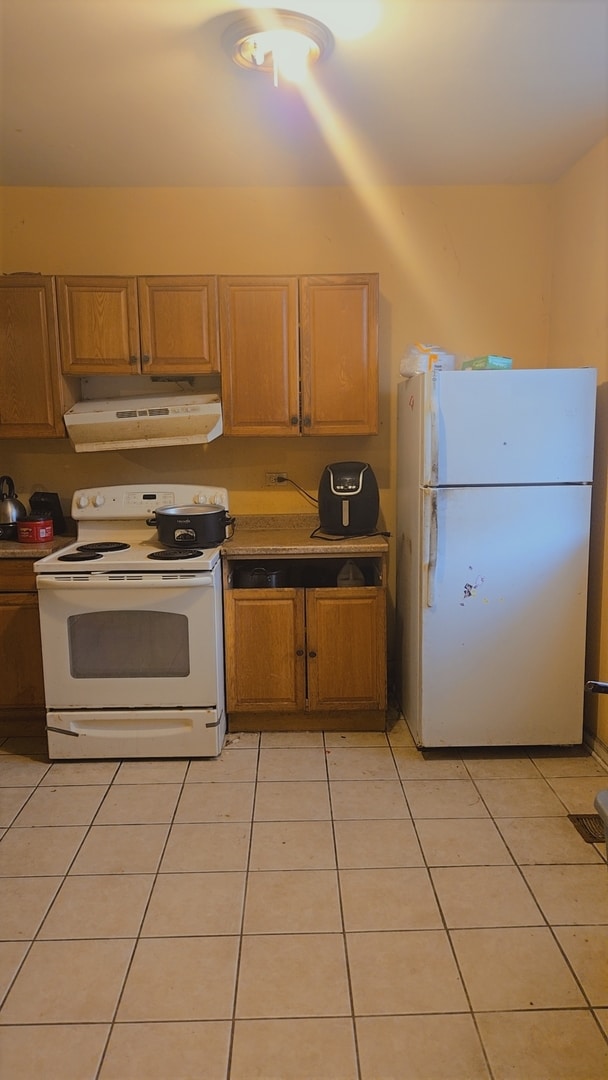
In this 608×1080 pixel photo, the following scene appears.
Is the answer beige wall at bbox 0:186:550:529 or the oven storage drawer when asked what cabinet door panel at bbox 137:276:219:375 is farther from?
the oven storage drawer

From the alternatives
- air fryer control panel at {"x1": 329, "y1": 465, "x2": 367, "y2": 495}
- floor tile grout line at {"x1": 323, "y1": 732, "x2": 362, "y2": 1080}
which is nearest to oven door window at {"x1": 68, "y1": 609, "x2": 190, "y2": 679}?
floor tile grout line at {"x1": 323, "y1": 732, "x2": 362, "y2": 1080}

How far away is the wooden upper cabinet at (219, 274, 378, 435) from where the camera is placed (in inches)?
120

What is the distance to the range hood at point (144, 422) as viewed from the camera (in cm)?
312

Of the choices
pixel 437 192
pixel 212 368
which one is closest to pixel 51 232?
pixel 212 368

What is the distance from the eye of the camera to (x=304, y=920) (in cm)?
191

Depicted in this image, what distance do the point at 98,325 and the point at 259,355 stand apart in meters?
0.73

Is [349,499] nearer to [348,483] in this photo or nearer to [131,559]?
[348,483]

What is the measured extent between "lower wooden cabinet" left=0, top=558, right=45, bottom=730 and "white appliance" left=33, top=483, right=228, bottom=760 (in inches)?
8.2

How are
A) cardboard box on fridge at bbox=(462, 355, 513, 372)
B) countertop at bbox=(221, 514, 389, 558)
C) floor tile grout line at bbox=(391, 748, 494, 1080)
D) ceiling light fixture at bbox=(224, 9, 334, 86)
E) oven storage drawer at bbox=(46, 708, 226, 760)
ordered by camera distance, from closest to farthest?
floor tile grout line at bbox=(391, 748, 494, 1080) < ceiling light fixture at bbox=(224, 9, 334, 86) < cardboard box on fridge at bbox=(462, 355, 513, 372) < oven storage drawer at bbox=(46, 708, 226, 760) < countertop at bbox=(221, 514, 389, 558)

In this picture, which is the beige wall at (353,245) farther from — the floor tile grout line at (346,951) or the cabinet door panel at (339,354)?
the floor tile grout line at (346,951)

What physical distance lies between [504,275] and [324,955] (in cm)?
298

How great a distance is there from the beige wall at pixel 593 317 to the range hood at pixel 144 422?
5.31 feet

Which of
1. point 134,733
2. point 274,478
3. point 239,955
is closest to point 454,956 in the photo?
point 239,955

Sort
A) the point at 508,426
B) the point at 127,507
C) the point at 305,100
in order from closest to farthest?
the point at 305,100
the point at 508,426
the point at 127,507
